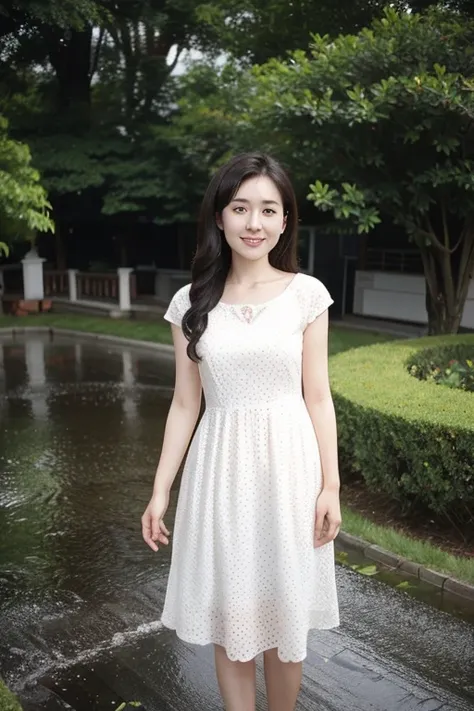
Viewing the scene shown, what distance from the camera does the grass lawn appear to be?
4.32 meters

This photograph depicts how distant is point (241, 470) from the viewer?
91.3 inches

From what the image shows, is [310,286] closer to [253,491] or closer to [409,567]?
[253,491]

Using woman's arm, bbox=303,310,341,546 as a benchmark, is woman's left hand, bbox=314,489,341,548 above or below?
below

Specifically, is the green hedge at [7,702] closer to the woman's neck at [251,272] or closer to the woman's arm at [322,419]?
the woman's arm at [322,419]

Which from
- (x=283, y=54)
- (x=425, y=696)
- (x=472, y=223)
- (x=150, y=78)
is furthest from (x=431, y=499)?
(x=150, y=78)

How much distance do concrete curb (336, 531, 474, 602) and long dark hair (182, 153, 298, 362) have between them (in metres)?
2.49

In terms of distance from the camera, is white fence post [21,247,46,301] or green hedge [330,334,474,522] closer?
green hedge [330,334,474,522]

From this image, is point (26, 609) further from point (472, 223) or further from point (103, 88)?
point (103, 88)

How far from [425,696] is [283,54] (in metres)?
11.3

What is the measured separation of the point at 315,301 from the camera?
2.41 metres

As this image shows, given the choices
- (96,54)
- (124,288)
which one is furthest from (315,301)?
(96,54)

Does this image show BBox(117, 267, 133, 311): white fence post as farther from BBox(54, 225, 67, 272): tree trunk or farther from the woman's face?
the woman's face

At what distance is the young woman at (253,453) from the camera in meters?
2.32

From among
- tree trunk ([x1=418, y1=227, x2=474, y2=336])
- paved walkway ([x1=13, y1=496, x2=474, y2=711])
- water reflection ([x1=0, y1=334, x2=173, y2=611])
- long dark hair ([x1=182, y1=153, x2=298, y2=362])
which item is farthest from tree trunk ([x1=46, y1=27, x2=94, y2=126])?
long dark hair ([x1=182, y1=153, x2=298, y2=362])
